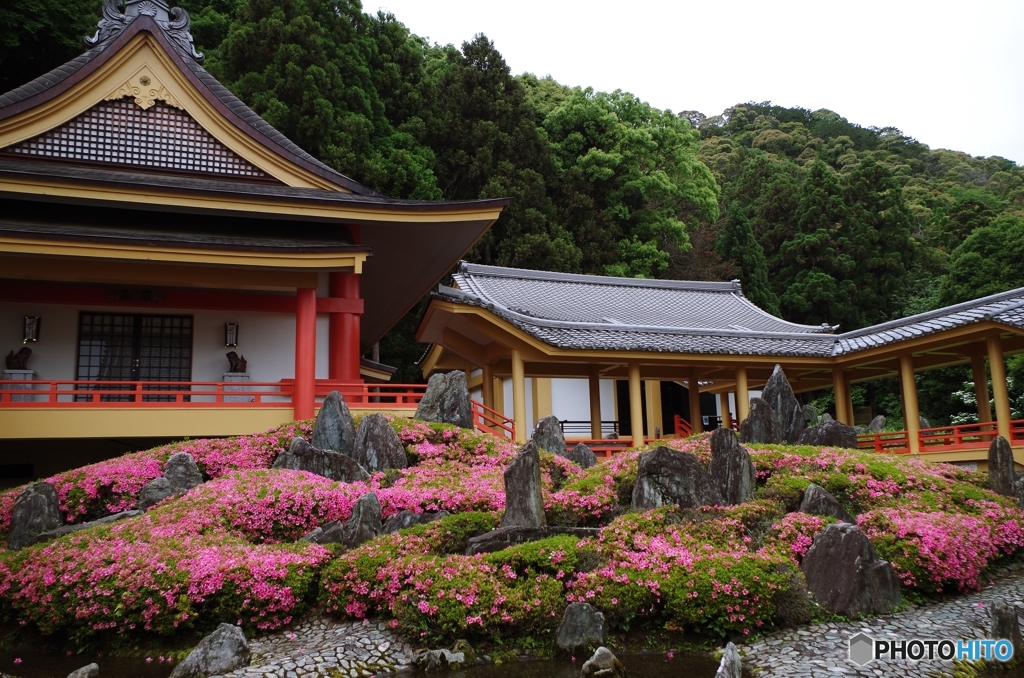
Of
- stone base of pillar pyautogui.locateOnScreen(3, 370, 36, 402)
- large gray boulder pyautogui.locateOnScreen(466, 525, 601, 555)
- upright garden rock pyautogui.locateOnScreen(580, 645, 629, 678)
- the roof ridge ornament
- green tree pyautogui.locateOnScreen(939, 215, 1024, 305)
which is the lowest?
upright garden rock pyautogui.locateOnScreen(580, 645, 629, 678)

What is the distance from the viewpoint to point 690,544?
8109 millimetres

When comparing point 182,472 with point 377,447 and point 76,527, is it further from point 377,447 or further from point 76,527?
point 377,447

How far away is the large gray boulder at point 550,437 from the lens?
1323cm

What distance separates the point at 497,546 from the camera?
27.5 feet

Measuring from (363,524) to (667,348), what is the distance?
10.5 m

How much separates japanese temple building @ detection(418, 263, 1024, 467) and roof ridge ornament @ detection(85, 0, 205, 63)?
8.85 metres

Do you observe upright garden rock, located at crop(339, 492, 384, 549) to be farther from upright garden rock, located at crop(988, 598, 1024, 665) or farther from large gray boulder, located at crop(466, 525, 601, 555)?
upright garden rock, located at crop(988, 598, 1024, 665)

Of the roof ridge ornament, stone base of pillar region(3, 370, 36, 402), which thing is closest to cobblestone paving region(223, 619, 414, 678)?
stone base of pillar region(3, 370, 36, 402)

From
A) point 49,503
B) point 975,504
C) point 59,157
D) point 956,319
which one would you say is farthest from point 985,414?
point 59,157

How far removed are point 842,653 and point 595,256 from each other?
2852 centimetres

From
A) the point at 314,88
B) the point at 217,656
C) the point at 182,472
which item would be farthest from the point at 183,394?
the point at 314,88

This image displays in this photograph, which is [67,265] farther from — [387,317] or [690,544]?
[690,544]

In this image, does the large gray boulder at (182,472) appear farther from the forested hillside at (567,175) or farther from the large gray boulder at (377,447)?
the forested hillside at (567,175)

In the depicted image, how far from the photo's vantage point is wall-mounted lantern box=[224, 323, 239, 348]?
16641mm
